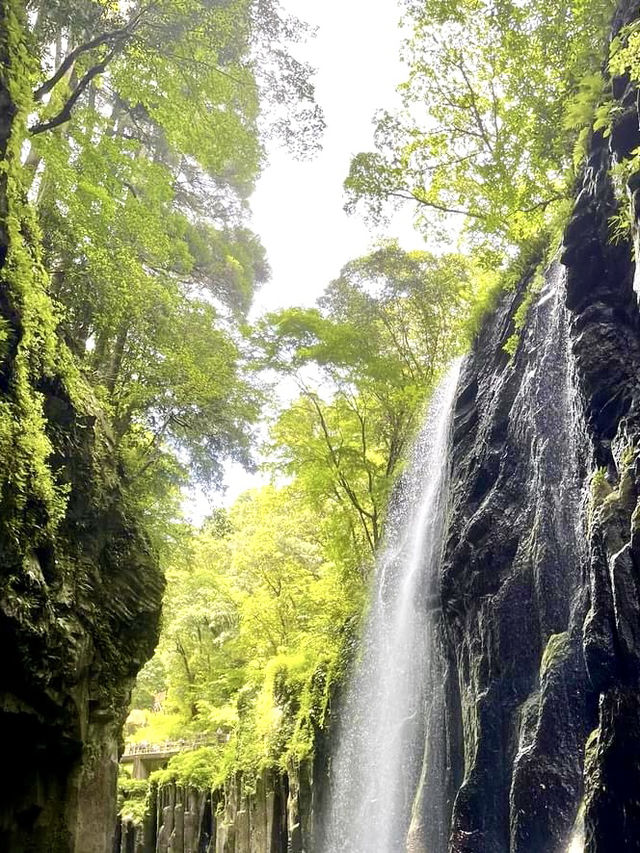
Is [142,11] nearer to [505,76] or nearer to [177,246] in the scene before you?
[177,246]

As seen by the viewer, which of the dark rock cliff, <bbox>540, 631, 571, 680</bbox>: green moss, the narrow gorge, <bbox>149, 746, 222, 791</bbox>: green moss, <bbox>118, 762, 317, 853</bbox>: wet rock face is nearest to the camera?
the narrow gorge

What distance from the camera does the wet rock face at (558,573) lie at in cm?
527

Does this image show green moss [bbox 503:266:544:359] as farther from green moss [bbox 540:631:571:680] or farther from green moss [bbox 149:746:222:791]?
green moss [bbox 149:746:222:791]

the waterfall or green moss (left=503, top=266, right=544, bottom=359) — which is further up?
green moss (left=503, top=266, right=544, bottom=359)

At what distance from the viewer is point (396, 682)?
12.9m

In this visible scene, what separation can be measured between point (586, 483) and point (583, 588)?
45.0 inches

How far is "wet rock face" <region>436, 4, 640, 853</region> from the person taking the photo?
5273mm

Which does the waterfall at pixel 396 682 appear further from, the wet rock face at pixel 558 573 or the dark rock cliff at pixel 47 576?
the dark rock cliff at pixel 47 576

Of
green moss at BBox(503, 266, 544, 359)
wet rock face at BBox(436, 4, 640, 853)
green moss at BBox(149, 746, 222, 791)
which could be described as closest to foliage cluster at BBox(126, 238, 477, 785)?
green moss at BBox(149, 746, 222, 791)

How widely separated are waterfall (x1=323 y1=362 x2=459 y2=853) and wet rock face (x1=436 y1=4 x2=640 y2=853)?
1.86 m

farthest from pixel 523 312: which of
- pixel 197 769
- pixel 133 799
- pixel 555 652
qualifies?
pixel 133 799

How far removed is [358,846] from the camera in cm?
1273

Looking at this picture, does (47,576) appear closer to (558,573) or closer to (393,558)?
(558,573)

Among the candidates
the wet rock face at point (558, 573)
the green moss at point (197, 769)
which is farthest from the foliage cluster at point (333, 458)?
the wet rock face at point (558, 573)
